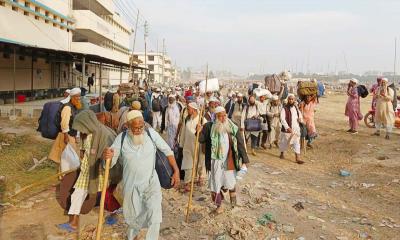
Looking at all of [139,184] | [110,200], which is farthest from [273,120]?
[139,184]

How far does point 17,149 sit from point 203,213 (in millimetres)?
5604

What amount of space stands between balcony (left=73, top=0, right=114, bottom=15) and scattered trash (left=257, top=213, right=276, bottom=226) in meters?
30.3

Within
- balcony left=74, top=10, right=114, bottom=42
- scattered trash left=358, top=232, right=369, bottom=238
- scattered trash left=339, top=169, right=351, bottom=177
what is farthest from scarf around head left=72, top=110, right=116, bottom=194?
balcony left=74, top=10, right=114, bottom=42

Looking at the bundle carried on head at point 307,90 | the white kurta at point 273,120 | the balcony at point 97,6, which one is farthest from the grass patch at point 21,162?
the balcony at point 97,6

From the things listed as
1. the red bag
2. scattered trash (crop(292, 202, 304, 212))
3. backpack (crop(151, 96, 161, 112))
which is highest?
backpack (crop(151, 96, 161, 112))

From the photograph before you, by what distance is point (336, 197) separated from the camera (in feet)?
21.4

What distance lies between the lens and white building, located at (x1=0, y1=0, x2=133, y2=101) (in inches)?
697

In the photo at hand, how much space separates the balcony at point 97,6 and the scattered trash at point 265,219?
99.5 feet

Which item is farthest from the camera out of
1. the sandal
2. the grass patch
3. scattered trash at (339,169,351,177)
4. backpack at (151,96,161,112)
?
backpack at (151,96,161,112)

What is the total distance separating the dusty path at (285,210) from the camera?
4.75 m

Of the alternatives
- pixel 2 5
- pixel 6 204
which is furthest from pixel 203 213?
pixel 2 5

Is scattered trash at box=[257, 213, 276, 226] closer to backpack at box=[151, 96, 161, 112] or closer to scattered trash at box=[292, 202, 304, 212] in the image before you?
scattered trash at box=[292, 202, 304, 212]

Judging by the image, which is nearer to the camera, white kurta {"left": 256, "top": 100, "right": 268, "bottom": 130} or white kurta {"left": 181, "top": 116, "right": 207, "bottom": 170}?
white kurta {"left": 181, "top": 116, "right": 207, "bottom": 170}

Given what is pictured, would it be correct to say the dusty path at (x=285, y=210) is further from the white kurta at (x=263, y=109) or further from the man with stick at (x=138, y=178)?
the white kurta at (x=263, y=109)
